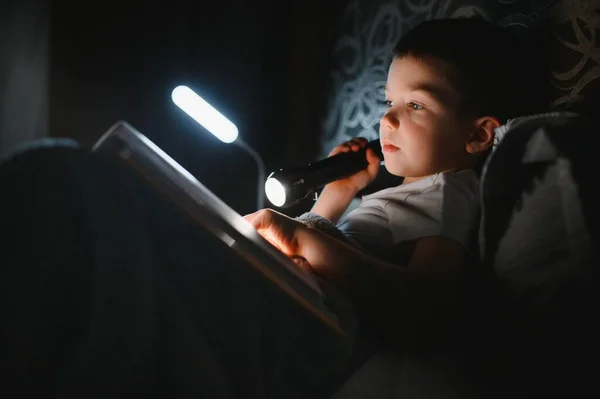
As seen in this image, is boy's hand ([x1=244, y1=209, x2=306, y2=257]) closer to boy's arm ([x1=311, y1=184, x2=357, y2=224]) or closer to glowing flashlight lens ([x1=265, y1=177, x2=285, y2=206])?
glowing flashlight lens ([x1=265, y1=177, x2=285, y2=206])

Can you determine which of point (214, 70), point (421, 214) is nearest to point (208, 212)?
point (421, 214)

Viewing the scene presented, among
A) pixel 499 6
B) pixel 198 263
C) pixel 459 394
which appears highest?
pixel 499 6

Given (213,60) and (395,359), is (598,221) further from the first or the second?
(213,60)

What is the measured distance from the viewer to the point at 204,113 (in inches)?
54.1

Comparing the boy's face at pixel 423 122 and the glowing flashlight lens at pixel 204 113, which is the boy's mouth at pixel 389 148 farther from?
the glowing flashlight lens at pixel 204 113

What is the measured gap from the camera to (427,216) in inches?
38.1

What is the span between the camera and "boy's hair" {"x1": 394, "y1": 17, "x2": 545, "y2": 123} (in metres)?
1.05

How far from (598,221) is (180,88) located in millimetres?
1014

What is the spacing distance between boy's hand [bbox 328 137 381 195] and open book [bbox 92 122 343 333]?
0.68 m

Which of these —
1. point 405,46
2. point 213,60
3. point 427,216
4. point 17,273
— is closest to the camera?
point 17,273

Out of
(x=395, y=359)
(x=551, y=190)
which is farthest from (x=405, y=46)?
(x=395, y=359)

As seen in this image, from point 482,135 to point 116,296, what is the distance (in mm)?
822

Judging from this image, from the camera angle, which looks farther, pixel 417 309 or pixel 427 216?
pixel 427 216

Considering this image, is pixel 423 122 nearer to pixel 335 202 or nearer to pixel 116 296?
pixel 335 202
